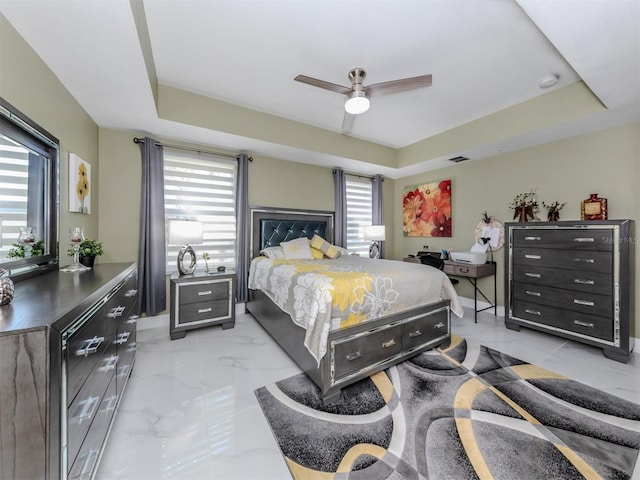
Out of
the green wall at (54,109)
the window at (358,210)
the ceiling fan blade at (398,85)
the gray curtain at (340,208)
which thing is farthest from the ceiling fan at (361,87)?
the window at (358,210)

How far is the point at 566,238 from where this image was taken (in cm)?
294

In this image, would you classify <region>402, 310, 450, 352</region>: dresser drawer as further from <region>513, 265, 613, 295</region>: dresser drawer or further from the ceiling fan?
the ceiling fan

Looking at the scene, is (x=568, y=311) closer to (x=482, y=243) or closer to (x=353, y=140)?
(x=482, y=243)

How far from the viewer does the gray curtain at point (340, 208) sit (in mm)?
4797

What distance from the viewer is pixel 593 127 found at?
3.01 metres

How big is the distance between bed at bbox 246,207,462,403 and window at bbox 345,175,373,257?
2348mm

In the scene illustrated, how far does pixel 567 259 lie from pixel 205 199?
4.69 m

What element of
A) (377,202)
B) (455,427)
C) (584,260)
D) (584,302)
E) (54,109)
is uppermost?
(54,109)

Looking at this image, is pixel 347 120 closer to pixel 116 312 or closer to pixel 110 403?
pixel 116 312

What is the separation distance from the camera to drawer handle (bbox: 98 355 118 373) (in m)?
1.39

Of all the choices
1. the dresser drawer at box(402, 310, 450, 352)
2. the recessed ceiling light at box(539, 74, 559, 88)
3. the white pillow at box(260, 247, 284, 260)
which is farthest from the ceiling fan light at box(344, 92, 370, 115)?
the white pillow at box(260, 247, 284, 260)

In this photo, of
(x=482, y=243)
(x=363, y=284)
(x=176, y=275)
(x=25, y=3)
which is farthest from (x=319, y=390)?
(x=482, y=243)

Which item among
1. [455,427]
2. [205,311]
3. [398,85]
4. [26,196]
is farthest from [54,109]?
[455,427]

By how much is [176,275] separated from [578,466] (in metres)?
3.93
